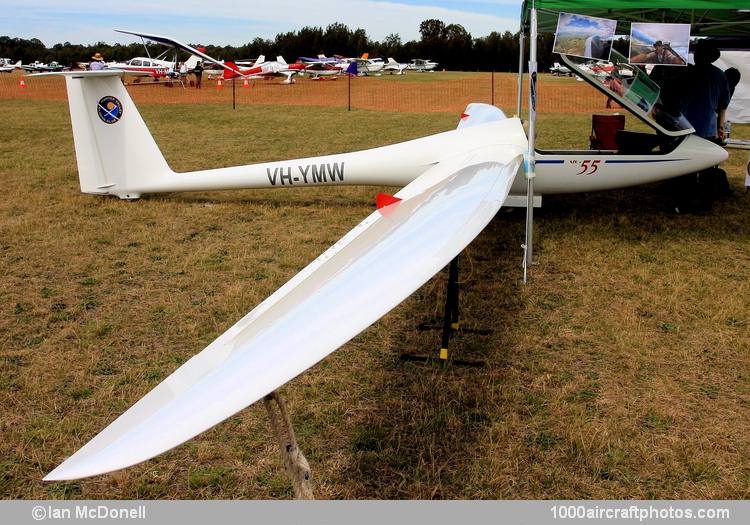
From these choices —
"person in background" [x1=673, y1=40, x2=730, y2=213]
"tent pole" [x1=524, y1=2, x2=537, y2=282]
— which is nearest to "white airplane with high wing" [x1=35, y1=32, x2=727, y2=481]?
"tent pole" [x1=524, y1=2, x2=537, y2=282]

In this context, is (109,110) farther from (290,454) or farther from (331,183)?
(290,454)

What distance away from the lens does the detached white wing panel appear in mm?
2098

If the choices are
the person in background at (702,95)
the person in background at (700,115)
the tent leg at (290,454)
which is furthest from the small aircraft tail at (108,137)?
the person in background at (702,95)

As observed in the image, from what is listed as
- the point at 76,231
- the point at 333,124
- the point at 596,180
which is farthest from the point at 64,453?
the point at 333,124

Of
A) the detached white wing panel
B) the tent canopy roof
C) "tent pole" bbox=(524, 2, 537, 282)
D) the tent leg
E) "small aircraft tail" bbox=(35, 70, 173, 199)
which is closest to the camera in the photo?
the detached white wing panel

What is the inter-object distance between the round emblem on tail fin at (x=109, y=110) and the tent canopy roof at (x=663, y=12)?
17.4ft

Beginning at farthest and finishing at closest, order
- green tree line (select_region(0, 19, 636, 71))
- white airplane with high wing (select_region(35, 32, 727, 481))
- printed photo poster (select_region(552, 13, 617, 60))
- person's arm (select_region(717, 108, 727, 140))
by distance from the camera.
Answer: green tree line (select_region(0, 19, 636, 71)), person's arm (select_region(717, 108, 727, 140)), printed photo poster (select_region(552, 13, 617, 60)), white airplane with high wing (select_region(35, 32, 727, 481))

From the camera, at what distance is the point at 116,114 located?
8016mm

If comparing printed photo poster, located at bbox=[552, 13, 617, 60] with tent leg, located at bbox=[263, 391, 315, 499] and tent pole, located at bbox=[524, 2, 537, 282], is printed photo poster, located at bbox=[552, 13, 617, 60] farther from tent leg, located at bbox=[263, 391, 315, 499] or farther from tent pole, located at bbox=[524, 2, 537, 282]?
tent leg, located at bbox=[263, 391, 315, 499]

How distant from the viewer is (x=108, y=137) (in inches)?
317

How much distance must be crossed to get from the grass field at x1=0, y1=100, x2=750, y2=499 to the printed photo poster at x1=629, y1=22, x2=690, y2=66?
2.06m

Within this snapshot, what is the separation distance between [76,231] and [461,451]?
606 centimetres

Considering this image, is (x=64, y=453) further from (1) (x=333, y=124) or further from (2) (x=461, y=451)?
(1) (x=333, y=124)

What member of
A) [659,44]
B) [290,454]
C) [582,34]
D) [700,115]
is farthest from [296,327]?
[700,115]
